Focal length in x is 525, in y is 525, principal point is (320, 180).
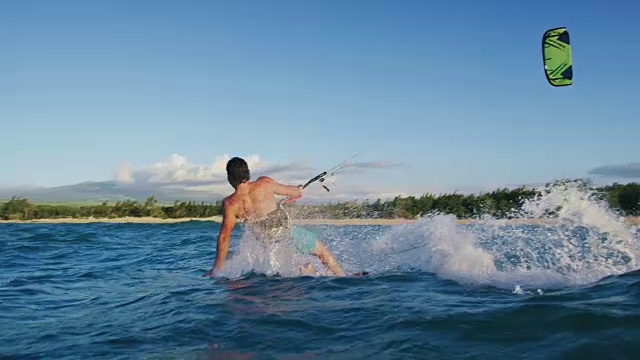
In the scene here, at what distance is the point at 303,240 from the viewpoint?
8.25 metres

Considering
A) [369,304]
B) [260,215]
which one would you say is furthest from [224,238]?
[369,304]

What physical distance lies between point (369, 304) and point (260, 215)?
10.4 feet

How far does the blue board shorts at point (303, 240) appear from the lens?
27.1 ft

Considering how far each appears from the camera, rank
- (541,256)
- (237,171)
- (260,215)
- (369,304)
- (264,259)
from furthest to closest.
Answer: (541,256)
(264,259)
(260,215)
(237,171)
(369,304)

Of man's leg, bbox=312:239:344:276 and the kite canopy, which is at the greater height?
the kite canopy

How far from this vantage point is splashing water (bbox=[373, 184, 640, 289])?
21.7 feet

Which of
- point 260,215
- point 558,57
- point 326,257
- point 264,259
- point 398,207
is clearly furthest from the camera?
point 398,207

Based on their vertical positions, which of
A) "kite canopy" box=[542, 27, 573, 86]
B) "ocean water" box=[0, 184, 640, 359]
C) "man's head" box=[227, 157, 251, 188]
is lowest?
"ocean water" box=[0, 184, 640, 359]

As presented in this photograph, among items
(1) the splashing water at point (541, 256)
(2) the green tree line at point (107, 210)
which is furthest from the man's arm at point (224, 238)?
(2) the green tree line at point (107, 210)

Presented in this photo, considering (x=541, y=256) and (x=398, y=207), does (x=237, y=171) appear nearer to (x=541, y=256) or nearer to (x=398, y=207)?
(x=541, y=256)

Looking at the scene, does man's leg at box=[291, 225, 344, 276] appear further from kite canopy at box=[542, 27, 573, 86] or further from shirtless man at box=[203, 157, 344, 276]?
kite canopy at box=[542, 27, 573, 86]

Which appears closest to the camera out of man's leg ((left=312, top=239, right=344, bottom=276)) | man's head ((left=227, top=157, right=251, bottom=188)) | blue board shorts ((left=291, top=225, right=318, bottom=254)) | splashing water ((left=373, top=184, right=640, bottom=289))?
splashing water ((left=373, top=184, right=640, bottom=289))

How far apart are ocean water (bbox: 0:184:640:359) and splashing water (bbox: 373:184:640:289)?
0.09 ft

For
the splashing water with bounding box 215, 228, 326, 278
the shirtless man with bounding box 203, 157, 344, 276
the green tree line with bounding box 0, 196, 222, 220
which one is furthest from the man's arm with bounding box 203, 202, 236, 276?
the green tree line with bounding box 0, 196, 222, 220
